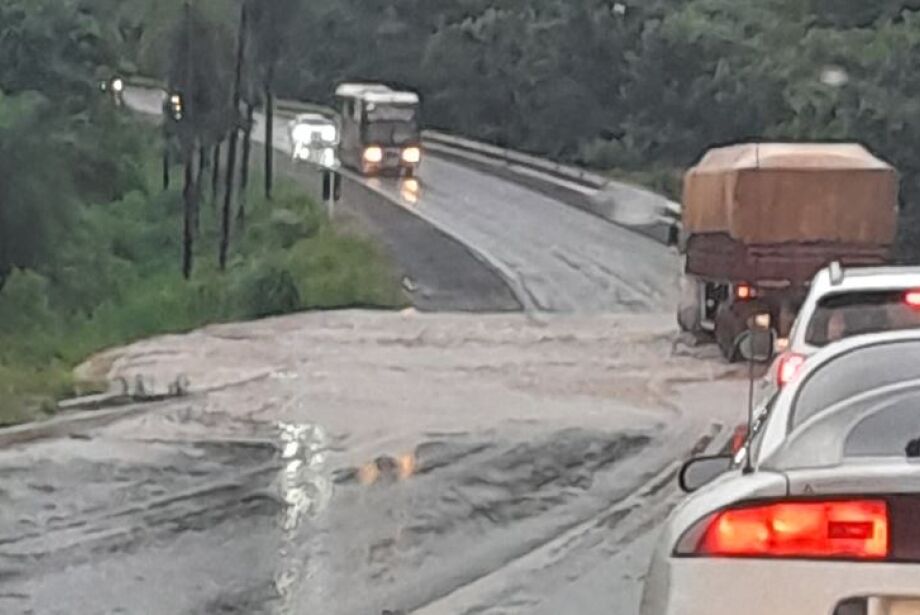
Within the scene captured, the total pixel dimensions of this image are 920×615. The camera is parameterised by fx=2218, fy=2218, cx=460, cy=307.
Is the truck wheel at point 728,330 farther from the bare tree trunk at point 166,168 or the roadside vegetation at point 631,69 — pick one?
the bare tree trunk at point 166,168

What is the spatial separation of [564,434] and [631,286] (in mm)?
24154

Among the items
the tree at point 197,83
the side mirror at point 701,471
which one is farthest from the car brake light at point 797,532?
the tree at point 197,83

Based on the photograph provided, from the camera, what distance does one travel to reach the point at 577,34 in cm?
8725

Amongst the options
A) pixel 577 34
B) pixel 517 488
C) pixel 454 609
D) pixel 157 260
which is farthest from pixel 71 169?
pixel 454 609

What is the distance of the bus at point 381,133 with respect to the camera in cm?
7025

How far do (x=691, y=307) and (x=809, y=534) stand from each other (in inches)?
1077

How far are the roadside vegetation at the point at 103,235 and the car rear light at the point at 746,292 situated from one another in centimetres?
897

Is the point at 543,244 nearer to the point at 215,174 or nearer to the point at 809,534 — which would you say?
the point at 215,174

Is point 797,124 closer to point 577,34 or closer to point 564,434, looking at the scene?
point 577,34

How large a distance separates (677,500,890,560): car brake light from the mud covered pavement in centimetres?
597

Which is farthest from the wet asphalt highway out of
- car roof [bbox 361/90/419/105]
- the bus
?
car roof [bbox 361/90/419/105]

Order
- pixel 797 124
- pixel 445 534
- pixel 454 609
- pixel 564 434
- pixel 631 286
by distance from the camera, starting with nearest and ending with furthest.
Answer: pixel 454 609
pixel 445 534
pixel 564 434
pixel 631 286
pixel 797 124

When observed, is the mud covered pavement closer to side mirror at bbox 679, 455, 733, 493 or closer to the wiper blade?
side mirror at bbox 679, 455, 733, 493

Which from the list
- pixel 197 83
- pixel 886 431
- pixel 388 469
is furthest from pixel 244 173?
pixel 886 431
